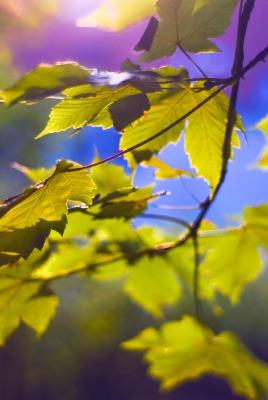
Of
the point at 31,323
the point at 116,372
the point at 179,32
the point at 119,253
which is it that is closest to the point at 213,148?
the point at 179,32

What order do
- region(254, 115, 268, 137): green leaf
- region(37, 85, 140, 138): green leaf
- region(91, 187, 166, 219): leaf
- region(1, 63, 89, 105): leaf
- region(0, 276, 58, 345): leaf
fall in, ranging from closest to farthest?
1. region(1, 63, 89, 105): leaf
2. region(37, 85, 140, 138): green leaf
3. region(91, 187, 166, 219): leaf
4. region(0, 276, 58, 345): leaf
5. region(254, 115, 268, 137): green leaf

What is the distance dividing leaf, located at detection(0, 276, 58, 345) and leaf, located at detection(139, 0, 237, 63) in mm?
470

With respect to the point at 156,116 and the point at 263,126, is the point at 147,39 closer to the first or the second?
the point at 156,116

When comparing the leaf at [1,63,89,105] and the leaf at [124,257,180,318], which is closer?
the leaf at [1,63,89,105]

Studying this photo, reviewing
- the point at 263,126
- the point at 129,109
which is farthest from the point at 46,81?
the point at 263,126

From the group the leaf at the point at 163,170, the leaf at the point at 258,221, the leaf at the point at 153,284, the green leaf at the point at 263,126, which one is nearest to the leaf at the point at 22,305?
the leaf at the point at 153,284

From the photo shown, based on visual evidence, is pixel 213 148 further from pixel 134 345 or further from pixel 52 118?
pixel 134 345

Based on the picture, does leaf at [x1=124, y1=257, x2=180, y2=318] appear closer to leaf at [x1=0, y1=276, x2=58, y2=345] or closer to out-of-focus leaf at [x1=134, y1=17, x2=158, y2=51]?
leaf at [x1=0, y1=276, x2=58, y2=345]

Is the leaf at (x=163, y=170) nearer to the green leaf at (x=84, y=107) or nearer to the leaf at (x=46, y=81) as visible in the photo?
the green leaf at (x=84, y=107)

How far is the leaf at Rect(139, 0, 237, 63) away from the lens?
1.82ft

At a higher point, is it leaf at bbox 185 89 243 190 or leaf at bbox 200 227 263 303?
leaf at bbox 185 89 243 190

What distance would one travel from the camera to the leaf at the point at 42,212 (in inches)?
21.9

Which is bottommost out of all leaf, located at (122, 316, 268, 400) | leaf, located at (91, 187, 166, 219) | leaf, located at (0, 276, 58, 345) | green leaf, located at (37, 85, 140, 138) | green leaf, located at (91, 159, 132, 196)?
leaf, located at (122, 316, 268, 400)

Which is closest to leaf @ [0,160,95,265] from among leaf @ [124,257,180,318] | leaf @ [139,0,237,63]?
leaf @ [139,0,237,63]
